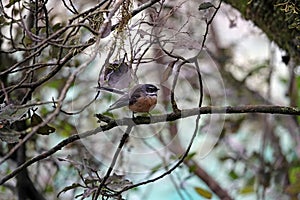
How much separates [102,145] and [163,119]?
0.79 m

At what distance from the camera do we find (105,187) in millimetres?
708

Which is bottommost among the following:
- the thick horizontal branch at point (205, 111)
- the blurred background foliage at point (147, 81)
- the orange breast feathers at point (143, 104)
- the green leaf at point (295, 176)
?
the green leaf at point (295, 176)

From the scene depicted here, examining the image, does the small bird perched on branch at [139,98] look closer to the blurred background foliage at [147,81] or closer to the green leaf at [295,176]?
the blurred background foliage at [147,81]

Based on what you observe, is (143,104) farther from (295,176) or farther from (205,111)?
(295,176)

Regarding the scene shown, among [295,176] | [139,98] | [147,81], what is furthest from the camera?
[295,176]

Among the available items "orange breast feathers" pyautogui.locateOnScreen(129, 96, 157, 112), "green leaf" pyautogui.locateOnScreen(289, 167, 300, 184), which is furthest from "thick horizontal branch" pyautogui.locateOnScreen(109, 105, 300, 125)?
"green leaf" pyautogui.locateOnScreen(289, 167, 300, 184)

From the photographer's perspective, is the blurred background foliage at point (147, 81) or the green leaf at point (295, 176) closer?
the blurred background foliage at point (147, 81)

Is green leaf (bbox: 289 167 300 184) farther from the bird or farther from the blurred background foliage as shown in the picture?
the bird

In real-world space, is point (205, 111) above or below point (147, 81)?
below

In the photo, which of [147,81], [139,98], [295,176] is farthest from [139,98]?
[295,176]

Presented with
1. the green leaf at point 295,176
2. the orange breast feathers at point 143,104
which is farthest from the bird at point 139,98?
the green leaf at point 295,176

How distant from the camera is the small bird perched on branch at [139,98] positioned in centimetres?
67

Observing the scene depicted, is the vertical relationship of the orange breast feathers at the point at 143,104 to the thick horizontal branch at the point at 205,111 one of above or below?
above

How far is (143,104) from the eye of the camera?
0.68 metres
